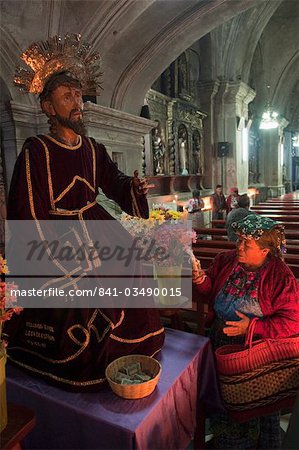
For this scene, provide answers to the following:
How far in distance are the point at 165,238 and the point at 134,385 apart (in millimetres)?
1079

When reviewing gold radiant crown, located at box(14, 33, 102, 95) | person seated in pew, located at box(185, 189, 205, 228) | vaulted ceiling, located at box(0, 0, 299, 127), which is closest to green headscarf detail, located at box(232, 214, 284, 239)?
gold radiant crown, located at box(14, 33, 102, 95)

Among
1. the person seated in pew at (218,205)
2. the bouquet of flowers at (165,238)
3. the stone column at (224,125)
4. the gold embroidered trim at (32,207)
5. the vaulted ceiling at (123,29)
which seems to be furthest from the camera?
the stone column at (224,125)

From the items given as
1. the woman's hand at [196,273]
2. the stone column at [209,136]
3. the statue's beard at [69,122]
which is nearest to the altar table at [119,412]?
the woman's hand at [196,273]

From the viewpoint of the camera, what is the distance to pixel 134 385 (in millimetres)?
1779

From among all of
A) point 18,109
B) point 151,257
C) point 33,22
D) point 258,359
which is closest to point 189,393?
point 258,359

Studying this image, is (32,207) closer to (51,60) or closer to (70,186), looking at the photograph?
(70,186)

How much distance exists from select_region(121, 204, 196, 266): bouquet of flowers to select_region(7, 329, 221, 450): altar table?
614mm

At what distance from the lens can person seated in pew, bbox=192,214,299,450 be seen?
7.16ft

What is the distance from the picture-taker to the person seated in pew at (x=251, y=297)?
7.16 ft

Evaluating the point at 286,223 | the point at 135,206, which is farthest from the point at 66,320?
the point at 286,223

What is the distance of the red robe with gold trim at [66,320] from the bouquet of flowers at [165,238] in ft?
1.21

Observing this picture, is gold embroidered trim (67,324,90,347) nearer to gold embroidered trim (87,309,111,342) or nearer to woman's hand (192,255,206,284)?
gold embroidered trim (87,309,111,342)

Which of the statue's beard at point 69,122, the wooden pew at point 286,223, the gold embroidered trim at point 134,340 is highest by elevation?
the statue's beard at point 69,122

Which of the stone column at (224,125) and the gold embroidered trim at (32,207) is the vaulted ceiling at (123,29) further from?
the stone column at (224,125)
